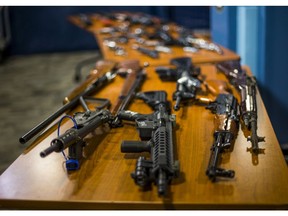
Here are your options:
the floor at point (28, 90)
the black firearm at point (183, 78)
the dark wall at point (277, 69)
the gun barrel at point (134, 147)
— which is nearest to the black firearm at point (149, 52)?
the black firearm at point (183, 78)

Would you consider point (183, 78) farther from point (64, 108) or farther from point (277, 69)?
point (277, 69)

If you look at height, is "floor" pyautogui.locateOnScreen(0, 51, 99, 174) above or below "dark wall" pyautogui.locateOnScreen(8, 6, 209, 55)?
below

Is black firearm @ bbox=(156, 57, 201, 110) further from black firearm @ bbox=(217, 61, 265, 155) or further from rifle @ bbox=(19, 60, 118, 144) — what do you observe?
rifle @ bbox=(19, 60, 118, 144)

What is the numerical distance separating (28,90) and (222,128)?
4093 millimetres

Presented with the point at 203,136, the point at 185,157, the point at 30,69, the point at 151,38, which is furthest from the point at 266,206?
the point at 30,69

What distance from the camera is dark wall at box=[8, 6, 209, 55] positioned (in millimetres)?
7070

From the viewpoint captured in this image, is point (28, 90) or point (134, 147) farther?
point (28, 90)

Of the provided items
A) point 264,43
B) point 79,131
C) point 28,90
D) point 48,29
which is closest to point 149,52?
point 264,43

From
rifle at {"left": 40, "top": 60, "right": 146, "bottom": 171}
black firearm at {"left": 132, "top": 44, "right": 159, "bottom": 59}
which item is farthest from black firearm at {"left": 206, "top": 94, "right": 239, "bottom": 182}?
black firearm at {"left": 132, "top": 44, "right": 159, "bottom": 59}

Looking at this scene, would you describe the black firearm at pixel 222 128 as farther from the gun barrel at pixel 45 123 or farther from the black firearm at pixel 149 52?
the black firearm at pixel 149 52

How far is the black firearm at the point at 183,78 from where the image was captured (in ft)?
7.12

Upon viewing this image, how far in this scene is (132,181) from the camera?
1.42 metres

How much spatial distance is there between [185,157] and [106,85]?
1075 mm

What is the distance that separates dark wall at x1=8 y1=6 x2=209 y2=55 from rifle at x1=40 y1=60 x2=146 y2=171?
4729 mm
